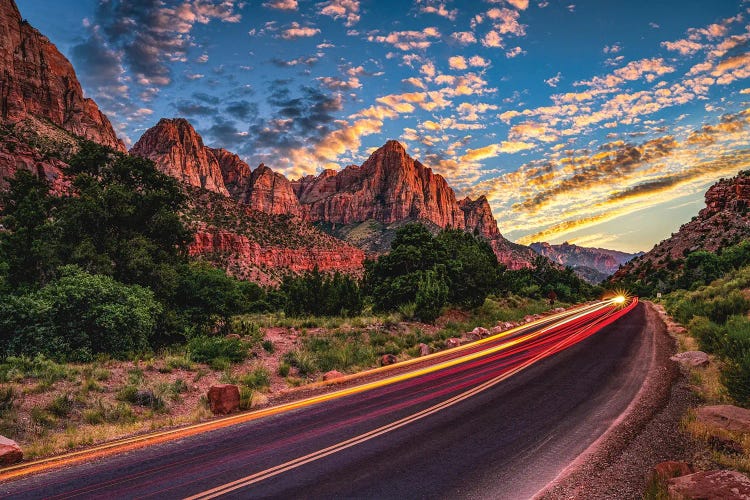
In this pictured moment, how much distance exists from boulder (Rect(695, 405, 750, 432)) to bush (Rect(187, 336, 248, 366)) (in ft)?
48.8

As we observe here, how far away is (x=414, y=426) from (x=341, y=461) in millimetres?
2113

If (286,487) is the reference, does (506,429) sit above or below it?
below

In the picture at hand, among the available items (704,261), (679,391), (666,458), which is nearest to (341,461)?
(666,458)

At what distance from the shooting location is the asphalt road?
5.47 metres

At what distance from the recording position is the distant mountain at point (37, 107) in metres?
52.6

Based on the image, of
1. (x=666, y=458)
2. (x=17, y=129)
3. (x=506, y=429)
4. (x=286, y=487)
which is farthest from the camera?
(x=17, y=129)

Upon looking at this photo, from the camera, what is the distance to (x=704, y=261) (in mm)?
53750

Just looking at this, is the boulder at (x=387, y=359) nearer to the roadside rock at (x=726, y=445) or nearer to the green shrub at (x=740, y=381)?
the green shrub at (x=740, y=381)

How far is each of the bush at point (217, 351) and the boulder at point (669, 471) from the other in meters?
14.2

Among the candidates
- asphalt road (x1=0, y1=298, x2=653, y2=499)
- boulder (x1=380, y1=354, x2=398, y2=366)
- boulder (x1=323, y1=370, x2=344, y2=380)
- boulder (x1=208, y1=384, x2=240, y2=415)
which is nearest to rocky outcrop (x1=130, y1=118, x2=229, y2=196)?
boulder (x1=380, y1=354, x2=398, y2=366)

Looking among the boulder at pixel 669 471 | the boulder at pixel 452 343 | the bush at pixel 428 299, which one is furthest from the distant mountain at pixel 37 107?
the boulder at pixel 669 471

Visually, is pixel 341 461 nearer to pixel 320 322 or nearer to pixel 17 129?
pixel 320 322

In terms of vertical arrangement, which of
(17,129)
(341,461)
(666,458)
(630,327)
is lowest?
(630,327)

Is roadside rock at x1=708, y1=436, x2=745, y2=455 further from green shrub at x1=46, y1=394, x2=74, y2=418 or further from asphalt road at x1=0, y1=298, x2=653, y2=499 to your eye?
green shrub at x1=46, y1=394, x2=74, y2=418
